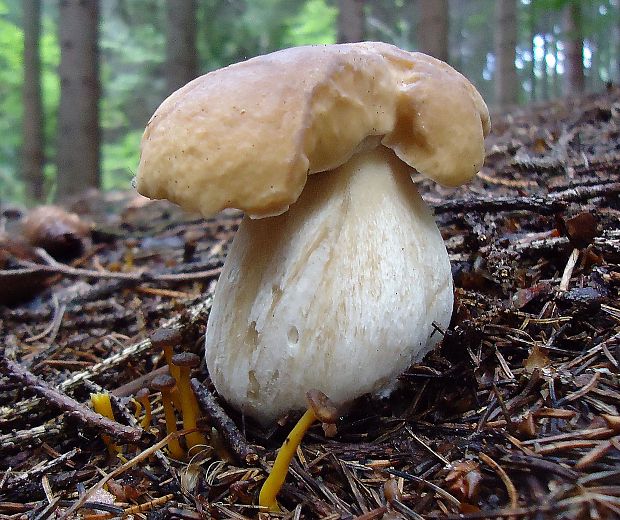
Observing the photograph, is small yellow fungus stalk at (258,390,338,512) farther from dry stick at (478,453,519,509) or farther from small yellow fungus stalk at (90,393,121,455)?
small yellow fungus stalk at (90,393,121,455)

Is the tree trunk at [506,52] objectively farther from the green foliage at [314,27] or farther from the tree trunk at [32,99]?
the tree trunk at [32,99]

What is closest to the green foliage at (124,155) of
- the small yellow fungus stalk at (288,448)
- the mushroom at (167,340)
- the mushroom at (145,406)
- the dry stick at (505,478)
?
the mushroom at (145,406)

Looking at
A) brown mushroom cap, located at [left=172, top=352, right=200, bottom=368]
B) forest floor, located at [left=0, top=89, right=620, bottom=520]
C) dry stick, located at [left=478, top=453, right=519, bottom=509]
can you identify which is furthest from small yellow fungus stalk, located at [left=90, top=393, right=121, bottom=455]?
dry stick, located at [left=478, top=453, right=519, bottom=509]

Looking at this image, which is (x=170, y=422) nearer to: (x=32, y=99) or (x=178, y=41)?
(x=178, y=41)

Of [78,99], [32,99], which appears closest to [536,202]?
[78,99]

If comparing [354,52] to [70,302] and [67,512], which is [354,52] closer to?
[67,512]

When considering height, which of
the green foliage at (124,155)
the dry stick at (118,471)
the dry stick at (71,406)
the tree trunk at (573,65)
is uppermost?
the tree trunk at (573,65)

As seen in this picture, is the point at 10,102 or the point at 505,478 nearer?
the point at 505,478
